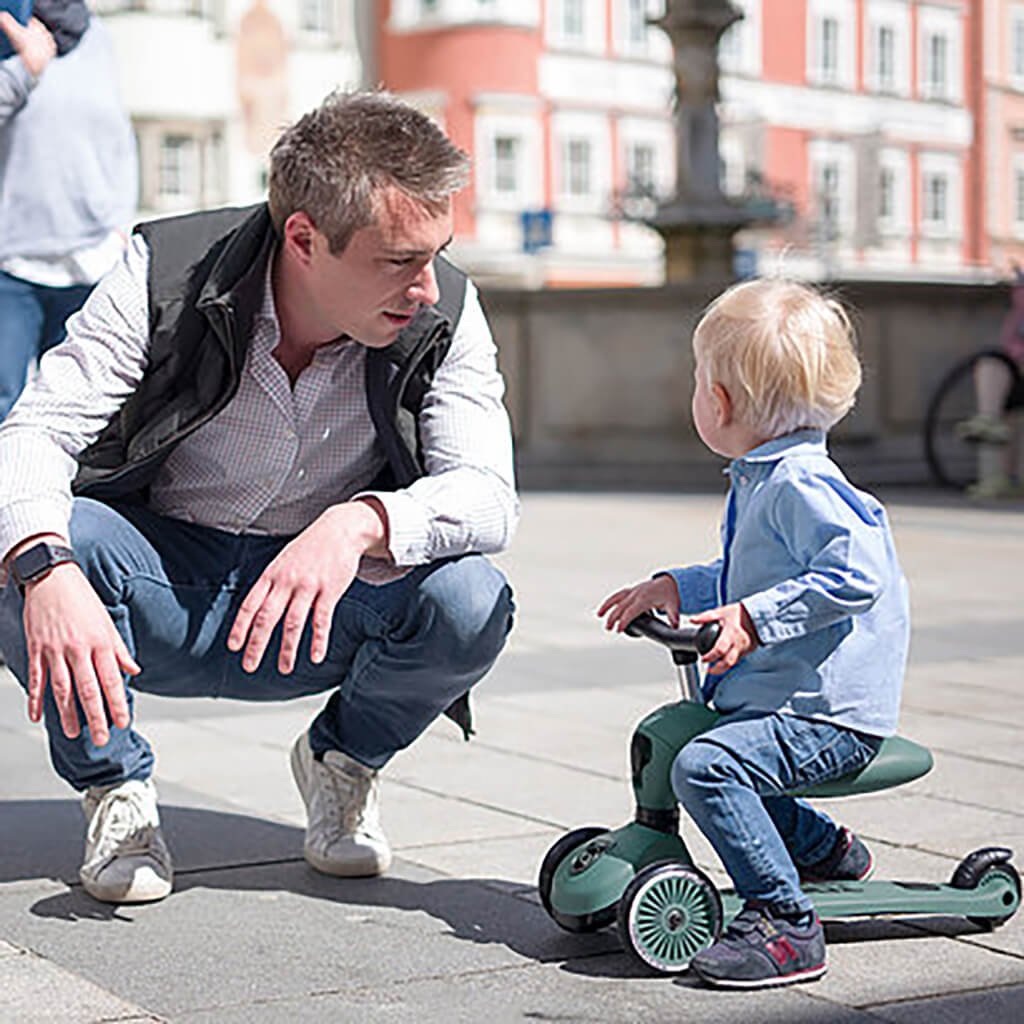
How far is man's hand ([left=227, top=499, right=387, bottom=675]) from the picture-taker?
3.47 metres

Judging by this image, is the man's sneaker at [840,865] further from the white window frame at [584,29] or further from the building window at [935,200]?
the building window at [935,200]

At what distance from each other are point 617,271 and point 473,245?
4065mm

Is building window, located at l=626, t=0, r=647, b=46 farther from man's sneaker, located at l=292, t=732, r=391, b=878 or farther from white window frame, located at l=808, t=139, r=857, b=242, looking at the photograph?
man's sneaker, located at l=292, t=732, r=391, b=878

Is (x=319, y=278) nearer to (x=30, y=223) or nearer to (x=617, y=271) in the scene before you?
(x=30, y=223)

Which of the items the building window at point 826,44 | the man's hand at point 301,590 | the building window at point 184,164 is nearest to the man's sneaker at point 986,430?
the man's hand at point 301,590

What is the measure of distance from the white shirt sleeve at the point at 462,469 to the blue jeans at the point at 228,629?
125mm

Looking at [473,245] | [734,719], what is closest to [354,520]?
[734,719]

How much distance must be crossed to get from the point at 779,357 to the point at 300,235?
74 cm

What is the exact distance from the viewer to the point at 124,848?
4016mm

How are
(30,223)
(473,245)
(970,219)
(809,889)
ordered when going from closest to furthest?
(809,889) → (30,223) → (473,245) → (970,219)

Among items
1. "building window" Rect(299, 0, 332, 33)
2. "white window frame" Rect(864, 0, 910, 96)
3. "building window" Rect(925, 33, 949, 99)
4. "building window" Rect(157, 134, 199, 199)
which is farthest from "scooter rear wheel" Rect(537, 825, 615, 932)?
"building window" Rect(925, 33, 949, 99)

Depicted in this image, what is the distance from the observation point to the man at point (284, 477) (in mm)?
3682

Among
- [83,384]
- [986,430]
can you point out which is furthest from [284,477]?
[986,430]

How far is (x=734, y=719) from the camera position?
3633mm
